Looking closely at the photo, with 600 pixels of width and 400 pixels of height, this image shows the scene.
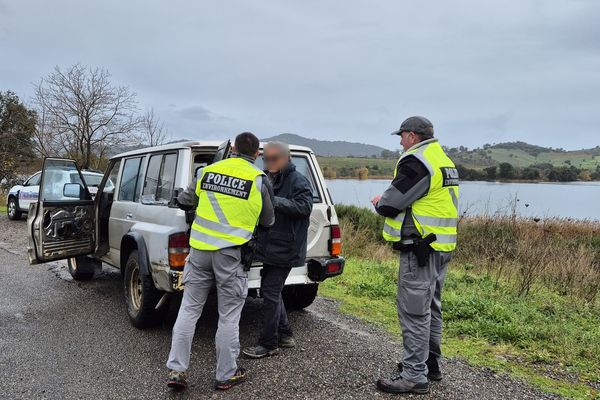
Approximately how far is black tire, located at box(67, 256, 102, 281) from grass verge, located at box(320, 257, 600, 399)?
11.0 ft

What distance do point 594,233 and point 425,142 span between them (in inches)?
563

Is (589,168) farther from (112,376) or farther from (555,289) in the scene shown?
(112,376)

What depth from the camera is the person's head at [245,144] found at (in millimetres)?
3566

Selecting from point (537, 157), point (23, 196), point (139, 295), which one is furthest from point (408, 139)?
point (537, 157)

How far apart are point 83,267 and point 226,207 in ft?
14.4

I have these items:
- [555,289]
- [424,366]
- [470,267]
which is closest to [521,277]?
[555,289]

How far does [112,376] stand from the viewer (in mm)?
3725

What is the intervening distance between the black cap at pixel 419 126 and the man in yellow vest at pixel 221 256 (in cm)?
118

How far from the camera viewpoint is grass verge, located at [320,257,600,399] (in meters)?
4.07

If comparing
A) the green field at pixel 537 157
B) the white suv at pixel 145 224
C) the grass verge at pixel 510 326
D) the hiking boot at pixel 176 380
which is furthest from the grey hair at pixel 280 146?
the green field at pixel 537 157

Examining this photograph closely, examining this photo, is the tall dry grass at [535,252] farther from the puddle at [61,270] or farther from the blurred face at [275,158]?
the puddle at [61,270]

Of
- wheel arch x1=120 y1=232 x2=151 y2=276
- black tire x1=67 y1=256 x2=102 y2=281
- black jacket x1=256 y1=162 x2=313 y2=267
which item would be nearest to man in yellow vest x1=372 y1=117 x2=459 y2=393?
black jacket x1=256 y1=162 x2=313 y2=267

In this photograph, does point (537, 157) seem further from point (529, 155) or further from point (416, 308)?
point (416, 308)

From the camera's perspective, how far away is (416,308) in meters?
3.46
